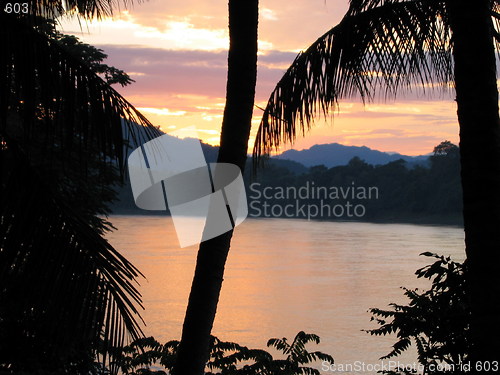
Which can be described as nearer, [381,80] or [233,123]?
[233,123]

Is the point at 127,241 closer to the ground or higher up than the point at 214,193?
closer to the ground

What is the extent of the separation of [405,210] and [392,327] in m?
119

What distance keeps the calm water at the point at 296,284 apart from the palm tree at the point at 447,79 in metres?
24.3

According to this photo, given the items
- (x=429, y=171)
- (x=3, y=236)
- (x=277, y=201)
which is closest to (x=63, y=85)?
(x=3, y=236)

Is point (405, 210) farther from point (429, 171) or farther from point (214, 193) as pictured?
point (214, 193)

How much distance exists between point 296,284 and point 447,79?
4488cm

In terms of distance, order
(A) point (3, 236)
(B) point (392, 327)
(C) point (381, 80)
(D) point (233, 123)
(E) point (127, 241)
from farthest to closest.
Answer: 1. (E) point (127, 241)
2. (C) point (381, 80)
3. (B) point (392, 327)
4. (D) point (233, 123)
5. (A) point (3, 236)

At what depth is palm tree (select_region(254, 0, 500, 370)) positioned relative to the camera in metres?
3.47

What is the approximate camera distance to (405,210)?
12169 centimetres

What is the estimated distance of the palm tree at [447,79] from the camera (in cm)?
347

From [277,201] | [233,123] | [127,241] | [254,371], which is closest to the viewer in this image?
[233,123]

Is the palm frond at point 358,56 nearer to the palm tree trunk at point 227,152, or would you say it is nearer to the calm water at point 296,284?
the palm tree trunk at point 227,152

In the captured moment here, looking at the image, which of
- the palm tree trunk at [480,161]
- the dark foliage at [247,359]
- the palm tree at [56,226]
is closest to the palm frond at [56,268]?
the palm tree at [56,226]

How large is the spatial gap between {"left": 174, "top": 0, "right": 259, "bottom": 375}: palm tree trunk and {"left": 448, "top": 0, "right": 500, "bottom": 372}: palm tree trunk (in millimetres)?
1935
